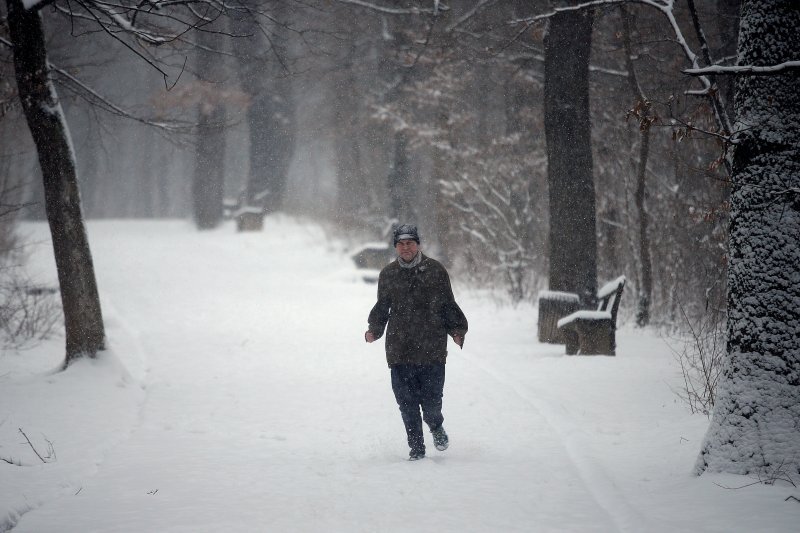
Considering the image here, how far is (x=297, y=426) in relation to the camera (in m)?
6.35

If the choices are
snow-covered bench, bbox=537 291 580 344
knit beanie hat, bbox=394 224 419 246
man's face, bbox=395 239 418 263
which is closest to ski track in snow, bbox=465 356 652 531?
Result: man's face, bbox=395 239 418 263

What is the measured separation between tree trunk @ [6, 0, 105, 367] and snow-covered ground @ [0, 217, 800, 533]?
0.48m

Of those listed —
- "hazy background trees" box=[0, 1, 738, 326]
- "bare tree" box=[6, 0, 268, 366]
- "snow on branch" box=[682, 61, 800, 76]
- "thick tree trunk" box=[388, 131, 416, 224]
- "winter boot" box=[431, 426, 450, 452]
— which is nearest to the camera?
"snow on branch" box=[682, 61, 800, 76]

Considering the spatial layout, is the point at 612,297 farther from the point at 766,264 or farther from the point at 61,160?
the point at 61,160

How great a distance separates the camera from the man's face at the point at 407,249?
16.6 feet

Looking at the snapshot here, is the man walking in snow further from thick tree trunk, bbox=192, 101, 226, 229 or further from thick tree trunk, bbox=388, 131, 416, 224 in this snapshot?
thick tree trunk, bbox=192, 101, 226, 229

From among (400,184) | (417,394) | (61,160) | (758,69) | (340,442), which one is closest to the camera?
(758,69)

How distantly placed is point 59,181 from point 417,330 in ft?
17.4

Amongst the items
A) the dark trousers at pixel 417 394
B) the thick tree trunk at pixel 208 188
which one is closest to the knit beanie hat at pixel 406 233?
the dark trousers at pixel 417 394

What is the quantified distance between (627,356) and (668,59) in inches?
321

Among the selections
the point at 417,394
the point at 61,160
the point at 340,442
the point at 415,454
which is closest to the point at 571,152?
the point at 417,394

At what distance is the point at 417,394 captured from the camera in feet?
17.0

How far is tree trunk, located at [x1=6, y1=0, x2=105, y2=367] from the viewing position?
7.36 m

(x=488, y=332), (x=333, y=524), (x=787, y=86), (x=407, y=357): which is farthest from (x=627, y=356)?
(x=333, y=524)
